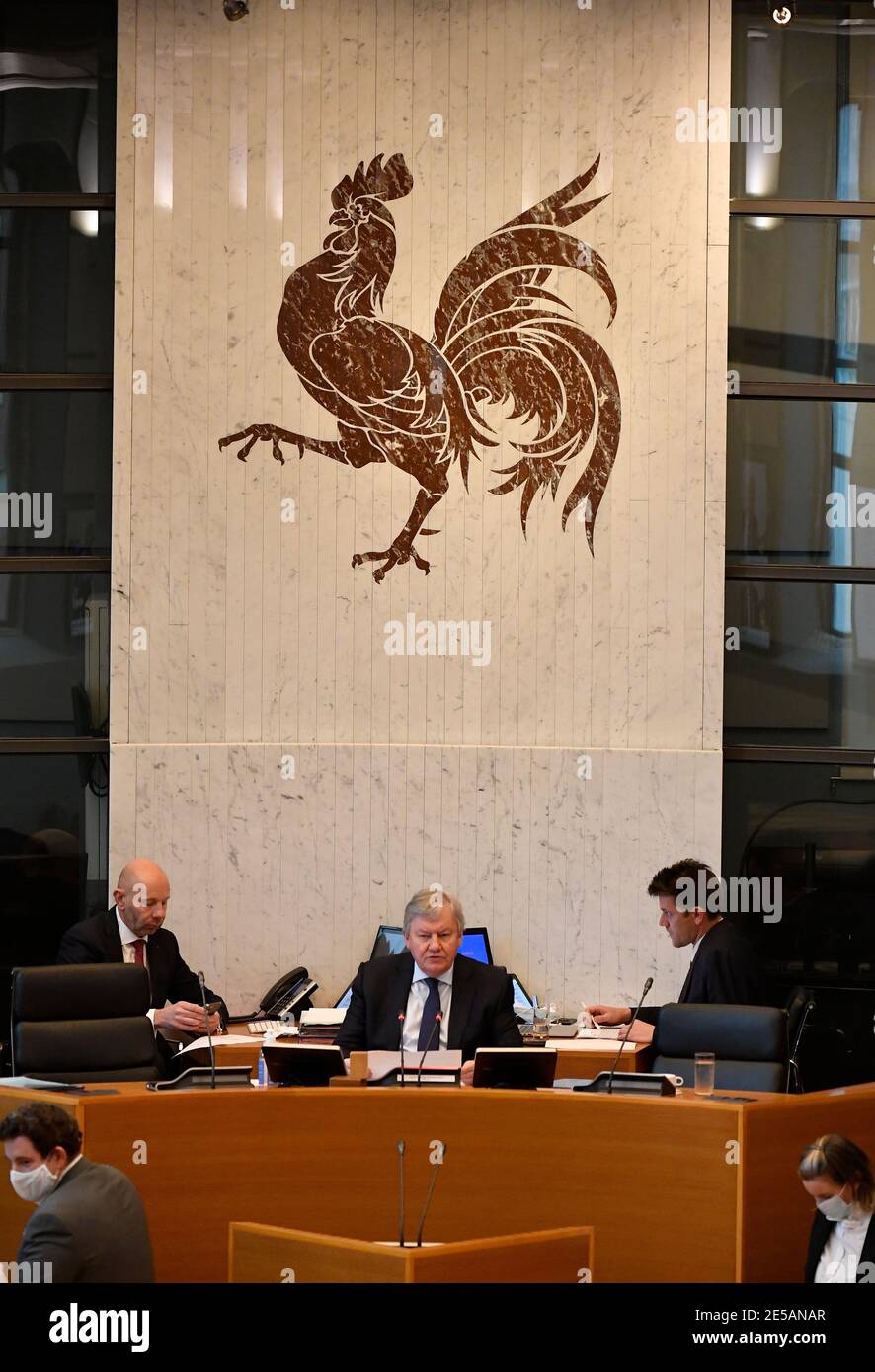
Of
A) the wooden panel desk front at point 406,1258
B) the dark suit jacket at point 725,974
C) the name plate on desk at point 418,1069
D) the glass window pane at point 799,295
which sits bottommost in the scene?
the wooden panel desk front at point 406,1258

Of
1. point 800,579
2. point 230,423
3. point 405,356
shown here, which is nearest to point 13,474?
point 230,423

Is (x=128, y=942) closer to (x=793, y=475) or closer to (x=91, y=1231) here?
(x=91, y=1231)

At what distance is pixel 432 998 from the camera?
5391 mm

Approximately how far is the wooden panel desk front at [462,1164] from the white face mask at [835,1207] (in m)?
0.45

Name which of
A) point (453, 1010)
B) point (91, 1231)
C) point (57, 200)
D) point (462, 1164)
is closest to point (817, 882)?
point (453, 1010)

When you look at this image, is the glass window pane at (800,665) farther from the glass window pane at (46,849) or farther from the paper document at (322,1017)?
the glass window pane at (46,849)

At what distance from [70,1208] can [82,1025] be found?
69.3 inches

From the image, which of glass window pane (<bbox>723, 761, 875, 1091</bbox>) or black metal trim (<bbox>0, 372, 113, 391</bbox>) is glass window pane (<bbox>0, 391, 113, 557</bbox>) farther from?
glass window pane (<bbox>723, 761, 875, 1091</bbox>)

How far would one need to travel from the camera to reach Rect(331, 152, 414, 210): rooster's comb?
7.05 metres

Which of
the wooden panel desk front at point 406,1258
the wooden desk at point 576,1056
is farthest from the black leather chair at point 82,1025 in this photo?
the wooden panel desk front at point 406,1258

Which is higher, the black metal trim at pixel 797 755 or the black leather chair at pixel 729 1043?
the black metal trim at pixel 797 755

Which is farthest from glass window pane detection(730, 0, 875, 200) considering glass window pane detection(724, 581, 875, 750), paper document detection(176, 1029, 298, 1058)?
paper document detection(176, 1029, 298, 1058)

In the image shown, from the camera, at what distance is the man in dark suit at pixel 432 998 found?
17.4ft

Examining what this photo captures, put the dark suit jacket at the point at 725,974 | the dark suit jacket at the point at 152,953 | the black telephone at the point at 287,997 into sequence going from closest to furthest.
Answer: the dark suit jacket at the point at 725,974, the dark suit jacket at the point at 152,953, the black telephone at the point at 287,997
